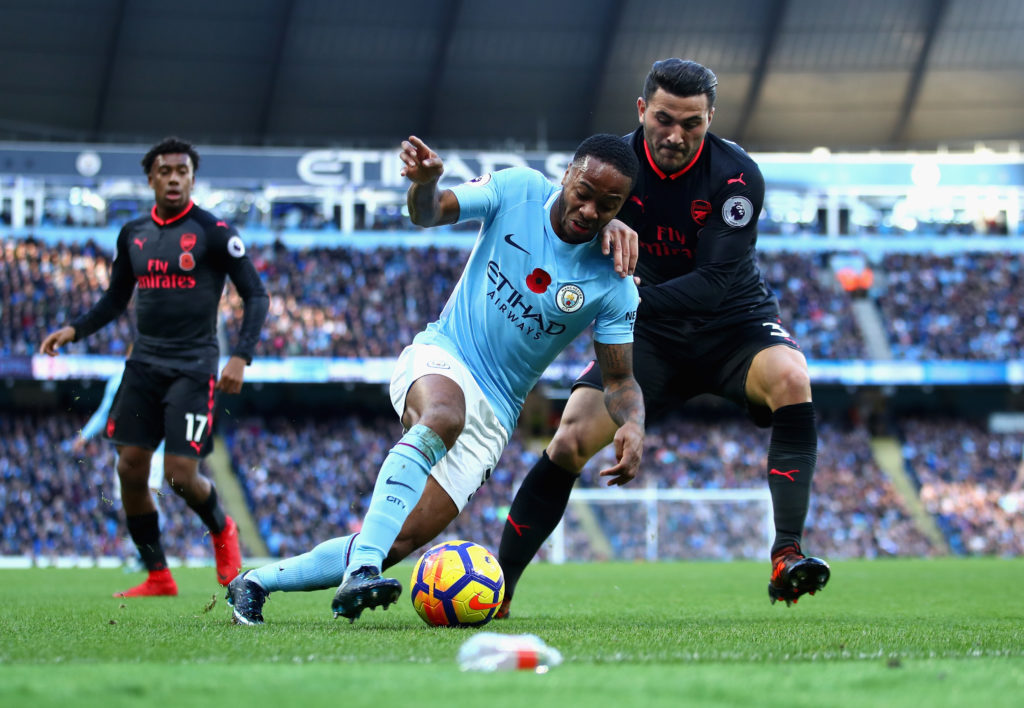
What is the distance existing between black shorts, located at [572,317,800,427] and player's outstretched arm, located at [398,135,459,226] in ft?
5.07

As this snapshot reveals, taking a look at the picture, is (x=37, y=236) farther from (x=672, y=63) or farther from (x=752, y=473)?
(x=672, y=63)

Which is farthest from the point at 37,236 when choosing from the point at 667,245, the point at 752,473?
the point at 667,245

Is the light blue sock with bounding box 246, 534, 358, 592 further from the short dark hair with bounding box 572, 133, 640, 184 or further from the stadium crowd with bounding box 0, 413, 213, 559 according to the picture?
the stadium crowd with bounding box 0, 413, 213, 559

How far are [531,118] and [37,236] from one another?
44.8 feet

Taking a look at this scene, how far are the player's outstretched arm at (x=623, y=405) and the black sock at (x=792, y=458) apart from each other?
1048 mm

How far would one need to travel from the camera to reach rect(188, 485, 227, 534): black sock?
22.9 ft

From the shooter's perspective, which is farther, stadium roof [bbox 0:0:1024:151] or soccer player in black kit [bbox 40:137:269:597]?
stadium roof [bbox 0:0:1024:151]

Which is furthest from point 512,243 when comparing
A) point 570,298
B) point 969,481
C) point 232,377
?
point 969,481

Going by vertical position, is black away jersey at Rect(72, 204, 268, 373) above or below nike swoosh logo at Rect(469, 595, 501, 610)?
above

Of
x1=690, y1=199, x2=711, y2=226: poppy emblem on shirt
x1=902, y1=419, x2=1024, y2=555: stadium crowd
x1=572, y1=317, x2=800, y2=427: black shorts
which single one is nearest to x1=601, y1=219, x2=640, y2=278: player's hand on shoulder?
x1=690, y1=199, x2=711, y2=226: poppy emblem on shirt

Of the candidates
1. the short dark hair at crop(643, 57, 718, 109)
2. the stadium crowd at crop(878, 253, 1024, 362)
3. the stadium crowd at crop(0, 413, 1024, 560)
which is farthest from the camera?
the stadium crowd at crop(878, 253, 1024, 362)

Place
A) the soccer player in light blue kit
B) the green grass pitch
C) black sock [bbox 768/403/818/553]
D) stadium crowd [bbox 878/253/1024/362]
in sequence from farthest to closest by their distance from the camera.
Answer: stadium crowd [bbox 878/253/1024/362] < black sock [bbox 768/403/818/553] < the soccer player in light blue kit < the green grass pitch

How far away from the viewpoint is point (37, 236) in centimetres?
2927

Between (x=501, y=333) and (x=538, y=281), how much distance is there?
0.26 m
